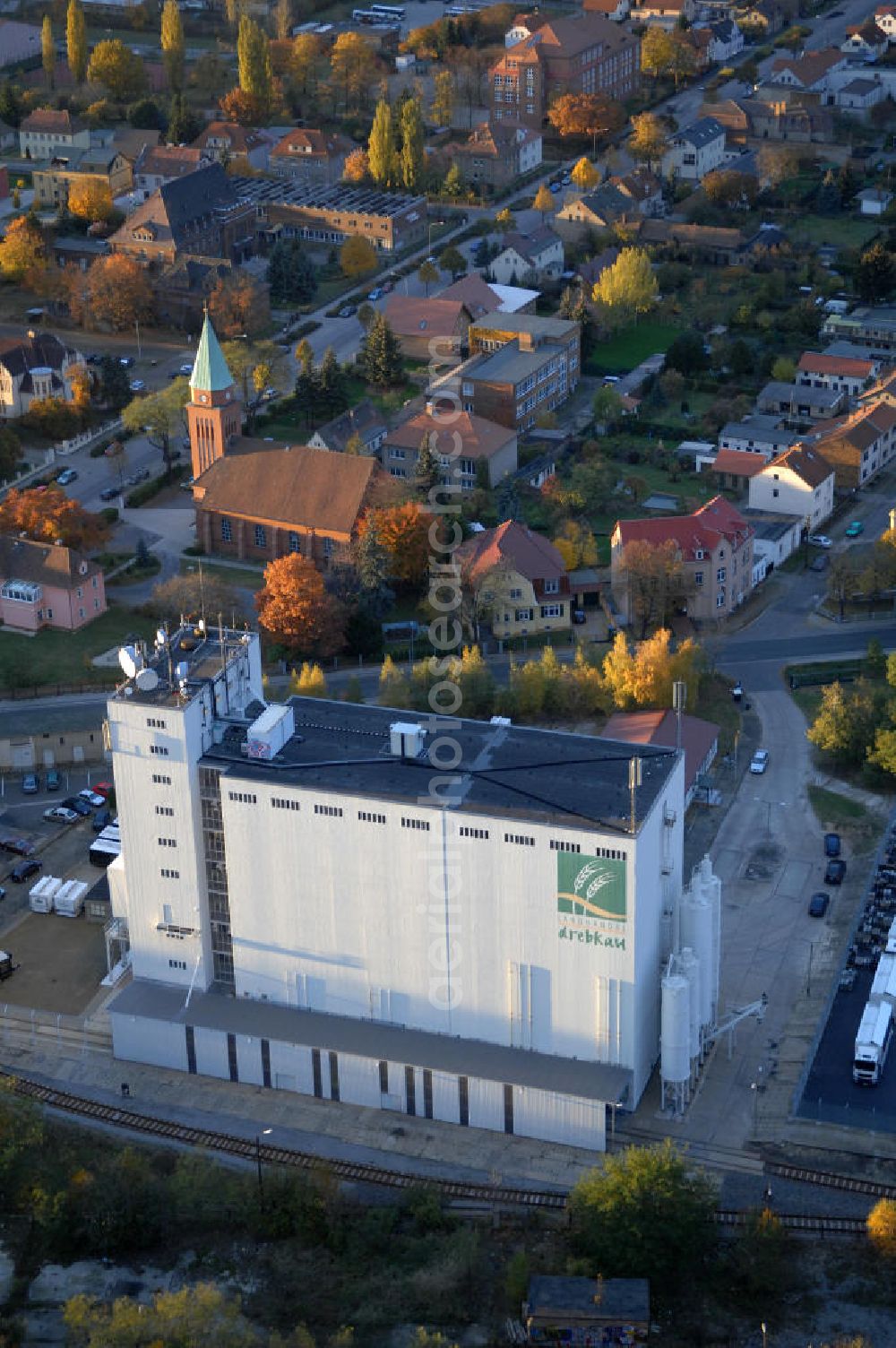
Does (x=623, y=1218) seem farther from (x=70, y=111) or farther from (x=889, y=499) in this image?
(x=70, y=111)

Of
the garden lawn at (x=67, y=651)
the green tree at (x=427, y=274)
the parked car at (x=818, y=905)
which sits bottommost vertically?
the garden lawn at (x=67, y=651)

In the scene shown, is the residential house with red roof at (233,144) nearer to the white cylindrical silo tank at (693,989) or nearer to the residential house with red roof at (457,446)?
the residential house with red roof at (457,446)

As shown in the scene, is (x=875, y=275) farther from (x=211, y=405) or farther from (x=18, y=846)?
(x=18, y=846)

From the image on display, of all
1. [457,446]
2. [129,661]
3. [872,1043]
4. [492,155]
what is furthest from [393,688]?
[492,155]

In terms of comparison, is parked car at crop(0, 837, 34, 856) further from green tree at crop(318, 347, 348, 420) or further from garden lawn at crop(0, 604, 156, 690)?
green tree at crop(318, 347, 348, 420)

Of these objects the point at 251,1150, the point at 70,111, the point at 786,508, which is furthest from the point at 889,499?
the point at 70,111

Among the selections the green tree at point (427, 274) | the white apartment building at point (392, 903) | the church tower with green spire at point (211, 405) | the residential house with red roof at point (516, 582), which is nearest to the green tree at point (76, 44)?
the green tree at point (427, 274)
